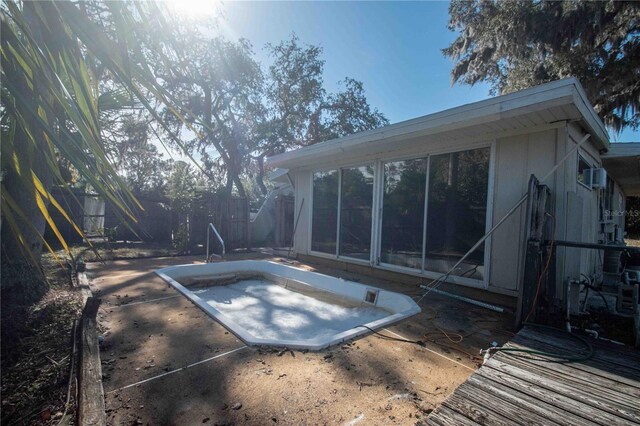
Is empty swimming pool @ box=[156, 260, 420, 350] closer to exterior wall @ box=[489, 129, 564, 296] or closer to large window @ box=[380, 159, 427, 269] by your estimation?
large window @ box=[380, 159, 427, 269]

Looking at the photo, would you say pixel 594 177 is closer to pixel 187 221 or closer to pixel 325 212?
pixel 325 212

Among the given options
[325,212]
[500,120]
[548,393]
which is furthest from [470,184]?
[325,212]

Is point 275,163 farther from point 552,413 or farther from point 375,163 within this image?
point 552,413

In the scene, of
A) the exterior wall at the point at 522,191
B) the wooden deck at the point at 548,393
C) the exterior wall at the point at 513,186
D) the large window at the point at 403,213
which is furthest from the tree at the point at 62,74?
the large window at the point at 403,213

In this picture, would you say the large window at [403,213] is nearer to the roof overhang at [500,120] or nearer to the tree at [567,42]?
the roof overhang at [500,120]

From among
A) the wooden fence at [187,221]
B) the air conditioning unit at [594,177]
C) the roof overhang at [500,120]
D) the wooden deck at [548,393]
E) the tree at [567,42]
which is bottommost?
the wooden deck at [548,393]

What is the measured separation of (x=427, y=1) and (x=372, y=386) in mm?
8324

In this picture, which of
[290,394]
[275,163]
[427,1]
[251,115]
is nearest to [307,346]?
[290,394]

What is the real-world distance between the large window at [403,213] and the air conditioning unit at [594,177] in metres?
2.23

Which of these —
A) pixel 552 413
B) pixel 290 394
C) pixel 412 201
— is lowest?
pixel 290 394

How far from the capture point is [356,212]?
6332 mm

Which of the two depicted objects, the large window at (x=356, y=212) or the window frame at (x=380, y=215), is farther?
the large window at (x=356, y=212)

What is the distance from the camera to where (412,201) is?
5234mm

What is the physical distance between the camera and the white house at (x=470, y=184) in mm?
3781
